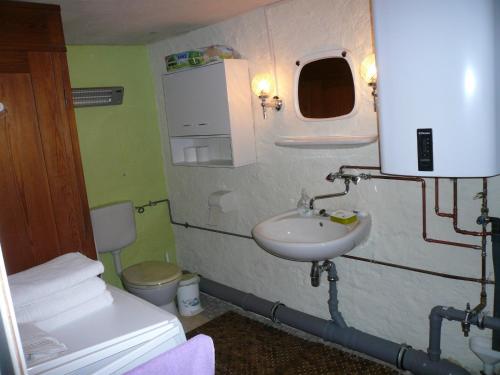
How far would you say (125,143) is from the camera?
3.47 m

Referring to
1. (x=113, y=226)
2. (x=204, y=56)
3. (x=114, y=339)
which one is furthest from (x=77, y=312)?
(x=204, y=56)

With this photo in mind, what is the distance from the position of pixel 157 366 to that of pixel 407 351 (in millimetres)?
1663

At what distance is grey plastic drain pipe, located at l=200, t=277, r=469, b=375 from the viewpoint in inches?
86.2

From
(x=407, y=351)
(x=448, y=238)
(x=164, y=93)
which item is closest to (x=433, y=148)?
(x=448, y=238)

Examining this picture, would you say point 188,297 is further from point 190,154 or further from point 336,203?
point 336,203

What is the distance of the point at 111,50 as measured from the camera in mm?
3330

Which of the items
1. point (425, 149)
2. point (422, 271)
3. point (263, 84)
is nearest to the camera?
point (425, 149)

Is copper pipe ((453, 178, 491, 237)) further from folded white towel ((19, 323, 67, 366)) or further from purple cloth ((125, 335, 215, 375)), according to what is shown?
folded white towel ((19, 323, 67, 366))

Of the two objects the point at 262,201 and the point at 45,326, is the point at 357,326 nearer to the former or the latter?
the point at 262,201

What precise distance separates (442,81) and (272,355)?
189cm

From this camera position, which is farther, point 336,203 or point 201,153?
point 201,153

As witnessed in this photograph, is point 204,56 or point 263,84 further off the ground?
point 204,56

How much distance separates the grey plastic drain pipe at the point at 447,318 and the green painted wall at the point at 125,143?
2394 mm

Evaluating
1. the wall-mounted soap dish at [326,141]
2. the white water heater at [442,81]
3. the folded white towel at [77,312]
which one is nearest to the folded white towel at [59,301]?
the folded white towel at [77,312]
